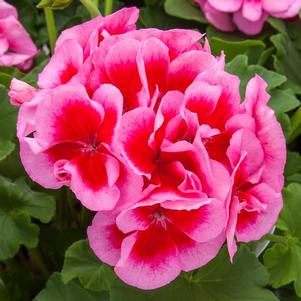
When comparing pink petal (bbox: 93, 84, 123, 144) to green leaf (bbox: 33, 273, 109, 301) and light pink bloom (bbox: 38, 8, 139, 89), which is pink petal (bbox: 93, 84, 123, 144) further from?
Answer: green leaf (bbox: 33, 273, 109, 301)

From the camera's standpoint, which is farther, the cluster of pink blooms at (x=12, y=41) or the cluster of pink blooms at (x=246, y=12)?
the cluster of pink blooms at (x=246, y=12)

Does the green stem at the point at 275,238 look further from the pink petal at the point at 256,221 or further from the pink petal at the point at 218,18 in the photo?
the pink petal at the point at 218,18

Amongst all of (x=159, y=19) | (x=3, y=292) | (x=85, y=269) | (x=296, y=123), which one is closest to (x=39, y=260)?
(x=3, y=292)

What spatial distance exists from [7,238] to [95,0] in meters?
0.45

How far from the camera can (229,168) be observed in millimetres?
647

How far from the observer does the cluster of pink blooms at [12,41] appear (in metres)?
1.13

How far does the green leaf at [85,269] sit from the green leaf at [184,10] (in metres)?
0.59

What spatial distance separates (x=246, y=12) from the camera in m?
1.27

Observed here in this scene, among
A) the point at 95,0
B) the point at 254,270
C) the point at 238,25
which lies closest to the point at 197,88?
the point at 254,270

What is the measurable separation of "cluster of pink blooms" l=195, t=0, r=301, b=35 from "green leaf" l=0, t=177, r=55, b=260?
21.7 inches

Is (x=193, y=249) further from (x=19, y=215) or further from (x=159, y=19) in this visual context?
(x=159, y=19)

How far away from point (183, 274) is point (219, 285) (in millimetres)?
48

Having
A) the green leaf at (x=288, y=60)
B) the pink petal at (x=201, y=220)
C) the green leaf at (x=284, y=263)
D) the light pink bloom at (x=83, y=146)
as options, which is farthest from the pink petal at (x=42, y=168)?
the green leaf at (x=288, y=60)

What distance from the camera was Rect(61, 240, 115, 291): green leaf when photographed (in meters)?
0.88
